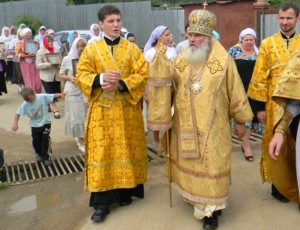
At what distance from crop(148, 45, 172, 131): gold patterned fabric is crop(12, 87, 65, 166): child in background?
254 centimetres

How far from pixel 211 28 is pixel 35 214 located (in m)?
2.58

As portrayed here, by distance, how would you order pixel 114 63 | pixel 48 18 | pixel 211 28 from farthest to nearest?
pixel 48 18
pixel 114 63
pixel 211 28

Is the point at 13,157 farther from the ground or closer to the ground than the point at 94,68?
closer to the ground

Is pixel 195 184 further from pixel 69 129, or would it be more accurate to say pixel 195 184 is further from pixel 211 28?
pixel 69 129

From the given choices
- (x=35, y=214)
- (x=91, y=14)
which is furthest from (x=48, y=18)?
(x=35, y=214)

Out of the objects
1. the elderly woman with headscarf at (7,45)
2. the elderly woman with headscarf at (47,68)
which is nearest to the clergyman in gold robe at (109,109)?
the elderly woman with headscarf at (47,68)

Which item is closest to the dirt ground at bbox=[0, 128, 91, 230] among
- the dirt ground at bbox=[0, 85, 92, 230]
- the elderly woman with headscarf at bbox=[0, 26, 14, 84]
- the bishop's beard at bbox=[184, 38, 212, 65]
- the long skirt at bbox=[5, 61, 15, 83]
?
the dirt ground at bbox=[0, 85, 92, 230]

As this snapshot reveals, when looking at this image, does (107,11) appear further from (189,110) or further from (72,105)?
(72,105)

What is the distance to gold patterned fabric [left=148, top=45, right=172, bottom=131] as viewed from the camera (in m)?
3.69

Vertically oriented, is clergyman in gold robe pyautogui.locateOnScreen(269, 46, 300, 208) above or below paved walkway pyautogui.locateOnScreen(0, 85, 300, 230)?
above

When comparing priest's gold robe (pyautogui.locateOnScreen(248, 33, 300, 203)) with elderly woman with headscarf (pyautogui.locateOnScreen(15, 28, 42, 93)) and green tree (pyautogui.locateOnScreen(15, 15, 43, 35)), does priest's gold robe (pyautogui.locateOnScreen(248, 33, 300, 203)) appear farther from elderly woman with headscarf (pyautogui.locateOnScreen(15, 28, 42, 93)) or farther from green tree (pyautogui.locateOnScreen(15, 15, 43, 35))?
green tree (pyautogui.locateOnScreen(15, 15, 43, 35))

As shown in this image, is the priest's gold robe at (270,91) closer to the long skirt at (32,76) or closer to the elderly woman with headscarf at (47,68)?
the elderly woman with headscarf at (47,68)

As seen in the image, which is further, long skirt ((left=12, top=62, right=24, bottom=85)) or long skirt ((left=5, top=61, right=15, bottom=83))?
long skirt ((left=5, top=61, right=15, bottom=83))

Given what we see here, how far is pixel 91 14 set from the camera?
24.6 m
